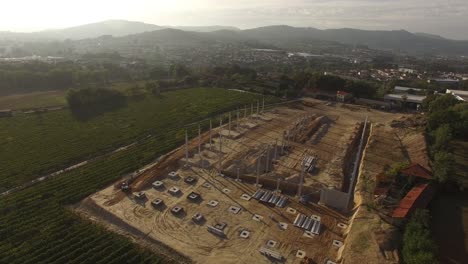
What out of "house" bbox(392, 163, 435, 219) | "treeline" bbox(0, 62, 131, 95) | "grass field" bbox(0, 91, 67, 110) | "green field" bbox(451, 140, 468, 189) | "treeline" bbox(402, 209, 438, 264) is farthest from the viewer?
"treeline" bbox(0, 62, 131, 95)

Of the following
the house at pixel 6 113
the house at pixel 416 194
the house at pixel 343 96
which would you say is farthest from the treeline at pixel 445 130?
the house at pixel 6 113

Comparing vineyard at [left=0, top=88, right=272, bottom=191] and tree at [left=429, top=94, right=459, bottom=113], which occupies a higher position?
tree at [left=429, top=94, right=459, bottom=113]

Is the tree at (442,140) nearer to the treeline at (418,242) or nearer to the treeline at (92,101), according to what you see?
the treeline at (418,242)

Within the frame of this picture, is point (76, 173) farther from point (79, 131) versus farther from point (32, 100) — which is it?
point (32, 100)

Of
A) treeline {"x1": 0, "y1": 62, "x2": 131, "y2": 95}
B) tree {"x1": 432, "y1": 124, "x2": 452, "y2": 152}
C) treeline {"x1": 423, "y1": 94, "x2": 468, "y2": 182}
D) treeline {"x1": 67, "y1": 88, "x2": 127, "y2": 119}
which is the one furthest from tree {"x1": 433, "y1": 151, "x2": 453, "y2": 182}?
treeline {"x1": 0, "y1": 62, "x2": 131, "y2": 95}

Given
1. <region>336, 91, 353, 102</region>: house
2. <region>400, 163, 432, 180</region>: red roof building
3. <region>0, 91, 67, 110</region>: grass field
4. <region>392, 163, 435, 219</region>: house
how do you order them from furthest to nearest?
<region>336, 91, 353, 102</region>: house < <region>0, 91, 67, 110</region>: grass field < <region>400, 163, 432, 180</region>: red roof building < <region>392, 163, 435, 219</region>: house

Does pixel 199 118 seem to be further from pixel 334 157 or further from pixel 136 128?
pixel 334 157

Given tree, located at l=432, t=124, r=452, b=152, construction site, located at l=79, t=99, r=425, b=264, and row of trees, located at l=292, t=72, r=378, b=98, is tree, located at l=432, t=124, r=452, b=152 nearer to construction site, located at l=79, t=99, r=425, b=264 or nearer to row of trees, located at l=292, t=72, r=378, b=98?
construction site, located at l=79, t=99, r=425, b=264

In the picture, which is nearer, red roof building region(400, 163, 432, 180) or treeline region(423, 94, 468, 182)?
red roof building region(400, 163, 432, 180)
